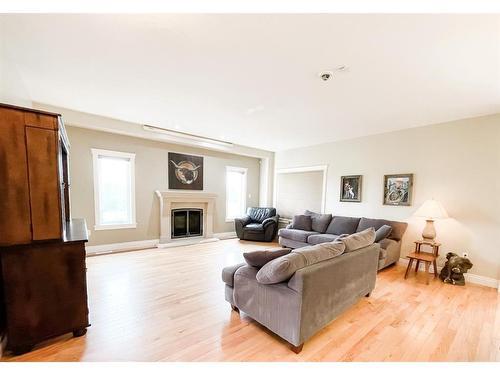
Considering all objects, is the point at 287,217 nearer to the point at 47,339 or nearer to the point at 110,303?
the point at 110,303

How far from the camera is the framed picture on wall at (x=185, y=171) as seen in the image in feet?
16.6

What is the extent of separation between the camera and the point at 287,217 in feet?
20.1

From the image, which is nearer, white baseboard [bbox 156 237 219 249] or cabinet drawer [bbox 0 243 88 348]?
cabinet drawer [bbox 0 243 88 348]

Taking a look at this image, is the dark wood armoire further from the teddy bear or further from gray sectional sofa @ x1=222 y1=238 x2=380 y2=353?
the teddy bear

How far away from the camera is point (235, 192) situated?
6.39 metres

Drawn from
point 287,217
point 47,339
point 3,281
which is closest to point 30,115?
point 3,281

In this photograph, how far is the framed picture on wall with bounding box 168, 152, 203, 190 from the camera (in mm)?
5074

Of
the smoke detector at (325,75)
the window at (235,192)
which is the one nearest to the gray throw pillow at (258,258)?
the smoke detector at (325,75)

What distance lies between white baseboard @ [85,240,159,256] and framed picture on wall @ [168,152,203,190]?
4.44 feet

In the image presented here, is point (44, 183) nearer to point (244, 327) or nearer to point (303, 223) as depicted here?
point (244, 327)

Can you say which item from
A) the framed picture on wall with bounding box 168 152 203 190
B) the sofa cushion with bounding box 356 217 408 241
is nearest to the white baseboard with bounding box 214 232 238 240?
the framed picture on wall with bounding box 168 152 203 190

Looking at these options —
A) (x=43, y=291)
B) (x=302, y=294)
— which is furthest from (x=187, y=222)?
(x=302, y=294)

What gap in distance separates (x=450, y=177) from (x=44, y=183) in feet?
17.1

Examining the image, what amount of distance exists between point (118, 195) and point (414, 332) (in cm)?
514
